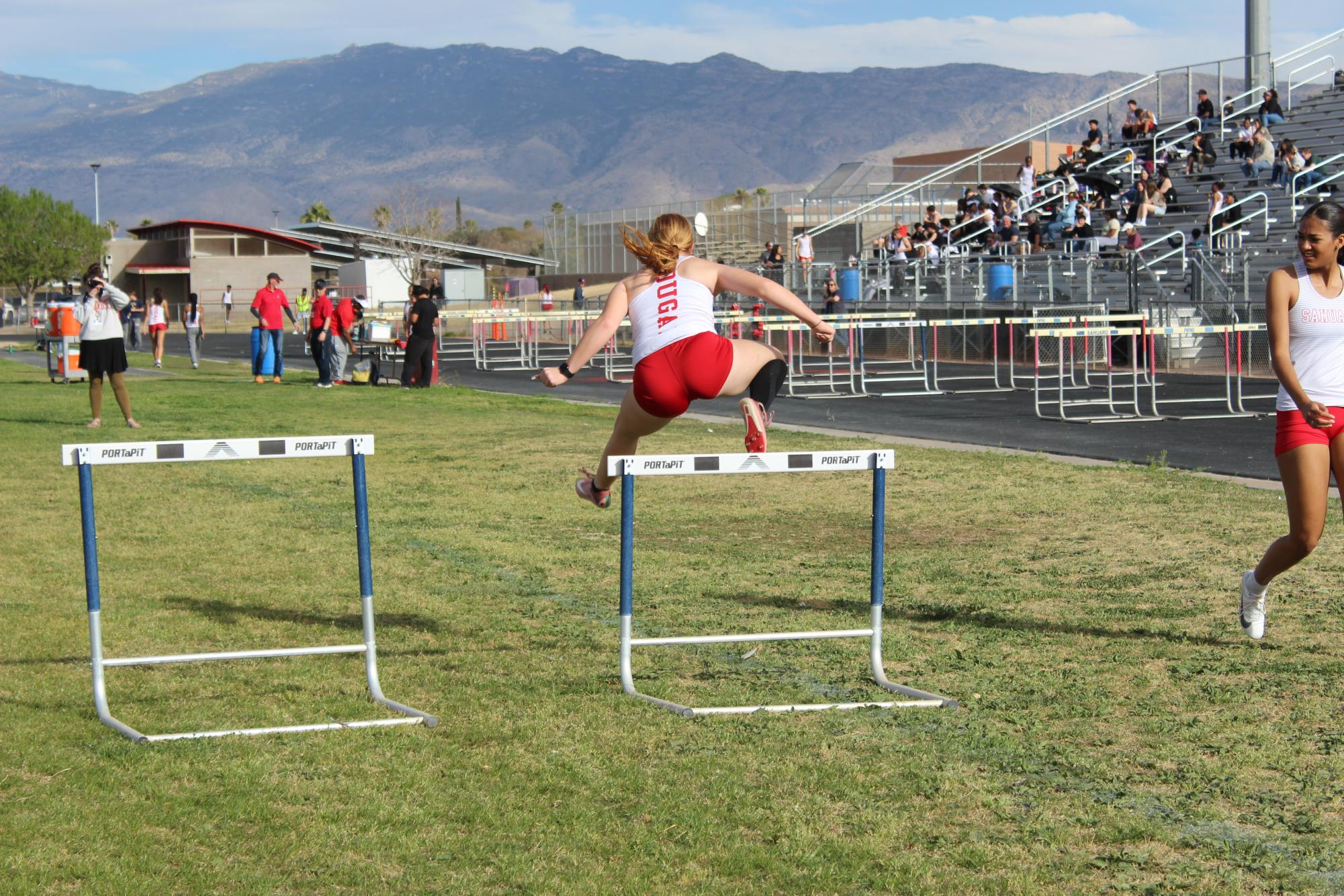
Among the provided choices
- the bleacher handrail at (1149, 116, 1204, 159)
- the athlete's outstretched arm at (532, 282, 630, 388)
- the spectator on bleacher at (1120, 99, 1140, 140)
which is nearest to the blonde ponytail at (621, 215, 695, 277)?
the athlete's outstretched arm at (532, 282, 630, 388)

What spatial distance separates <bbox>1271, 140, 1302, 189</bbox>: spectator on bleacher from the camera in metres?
30.9

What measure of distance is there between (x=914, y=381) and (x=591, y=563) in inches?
684

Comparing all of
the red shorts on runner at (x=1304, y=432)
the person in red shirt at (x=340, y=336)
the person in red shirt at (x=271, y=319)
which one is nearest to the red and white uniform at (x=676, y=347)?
the red shorts on runner at (x=1304, y=432)

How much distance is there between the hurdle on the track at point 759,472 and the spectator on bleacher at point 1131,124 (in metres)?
34.8

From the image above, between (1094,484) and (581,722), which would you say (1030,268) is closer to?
(1094,484)

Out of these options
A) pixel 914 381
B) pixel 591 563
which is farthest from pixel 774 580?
pixel 914 381

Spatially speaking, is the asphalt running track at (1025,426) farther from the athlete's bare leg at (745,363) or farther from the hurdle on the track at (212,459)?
the hurdle on the track at (212,459)

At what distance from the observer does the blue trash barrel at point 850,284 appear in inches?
1425

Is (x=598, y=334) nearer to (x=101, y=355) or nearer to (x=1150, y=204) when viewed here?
(x=101, y=355)

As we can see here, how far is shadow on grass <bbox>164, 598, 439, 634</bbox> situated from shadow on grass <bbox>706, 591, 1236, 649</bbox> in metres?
1.59

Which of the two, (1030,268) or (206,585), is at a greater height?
(1030,268)

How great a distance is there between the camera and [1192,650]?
6.82 metres

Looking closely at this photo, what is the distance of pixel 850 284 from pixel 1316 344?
99.1 ft

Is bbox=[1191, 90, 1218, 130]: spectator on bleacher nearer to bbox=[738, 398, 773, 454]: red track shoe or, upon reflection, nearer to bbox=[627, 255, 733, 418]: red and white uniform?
bbox=[738, 398, 773, 454]: red track shoe
